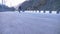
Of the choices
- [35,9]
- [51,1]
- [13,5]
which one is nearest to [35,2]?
[35,9]

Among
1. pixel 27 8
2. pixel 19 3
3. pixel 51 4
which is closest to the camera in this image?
pixel 51 4

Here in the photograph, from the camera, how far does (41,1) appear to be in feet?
114

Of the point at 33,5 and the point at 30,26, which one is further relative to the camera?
the point at 33,5

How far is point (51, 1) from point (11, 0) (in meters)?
18.6

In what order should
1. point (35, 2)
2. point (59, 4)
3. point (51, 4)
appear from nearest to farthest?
point (59, 4)
point (51, 4)
point (35, 2)

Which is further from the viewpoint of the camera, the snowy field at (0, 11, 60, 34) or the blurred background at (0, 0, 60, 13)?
the blurred background at (0, 0, 60, 13)

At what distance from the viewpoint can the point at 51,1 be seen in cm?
2969

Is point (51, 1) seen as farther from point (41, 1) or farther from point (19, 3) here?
point (19, 3)

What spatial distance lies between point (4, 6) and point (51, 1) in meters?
19.4

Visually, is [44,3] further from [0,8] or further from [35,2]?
[0,8]

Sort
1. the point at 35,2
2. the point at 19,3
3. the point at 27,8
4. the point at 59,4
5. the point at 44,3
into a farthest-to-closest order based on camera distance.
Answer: the point at 19,3
the point at 27,8
the point at 35,2
the point at 44,3
the point at 59,4

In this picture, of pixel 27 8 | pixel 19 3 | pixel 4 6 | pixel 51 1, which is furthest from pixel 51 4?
pixel 4 6

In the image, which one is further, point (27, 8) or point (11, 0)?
point (11, 0)

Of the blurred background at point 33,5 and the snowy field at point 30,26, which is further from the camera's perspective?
the blurred background at point 33,5
